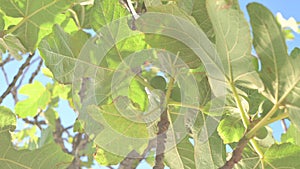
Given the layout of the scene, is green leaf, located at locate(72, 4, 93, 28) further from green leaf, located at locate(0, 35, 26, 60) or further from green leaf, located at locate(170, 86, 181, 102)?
green leaf, located at locate(170, 86, 181, 102)

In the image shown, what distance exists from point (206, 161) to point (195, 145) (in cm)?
3

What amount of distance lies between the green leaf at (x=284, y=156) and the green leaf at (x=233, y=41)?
15cm

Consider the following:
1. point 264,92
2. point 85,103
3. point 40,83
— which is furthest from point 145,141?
point 40,83

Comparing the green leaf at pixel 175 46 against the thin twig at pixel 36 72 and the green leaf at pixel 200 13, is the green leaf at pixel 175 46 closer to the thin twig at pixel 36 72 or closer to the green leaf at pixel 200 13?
the green leaf at pixel 200 13

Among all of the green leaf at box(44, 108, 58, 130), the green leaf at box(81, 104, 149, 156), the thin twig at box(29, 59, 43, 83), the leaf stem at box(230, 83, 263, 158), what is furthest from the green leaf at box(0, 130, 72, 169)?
the green leaf at box(44, 108, 58, 130)

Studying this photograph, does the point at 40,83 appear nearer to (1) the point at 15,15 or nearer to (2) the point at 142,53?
(1) the point at 15,15

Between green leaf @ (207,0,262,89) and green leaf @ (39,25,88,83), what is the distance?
291 millimetres

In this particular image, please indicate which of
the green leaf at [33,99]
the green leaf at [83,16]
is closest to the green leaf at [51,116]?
the green leaf at [33,99]

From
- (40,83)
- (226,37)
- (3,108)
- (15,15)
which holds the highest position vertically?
(226,37)

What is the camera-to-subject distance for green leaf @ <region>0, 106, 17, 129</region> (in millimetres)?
915

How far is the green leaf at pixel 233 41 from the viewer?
0.61 m

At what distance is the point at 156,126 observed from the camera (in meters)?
0.87

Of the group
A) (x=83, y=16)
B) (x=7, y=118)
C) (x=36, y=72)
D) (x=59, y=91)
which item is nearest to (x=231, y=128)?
(x=7, y=118)

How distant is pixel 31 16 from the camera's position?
1.01 m
